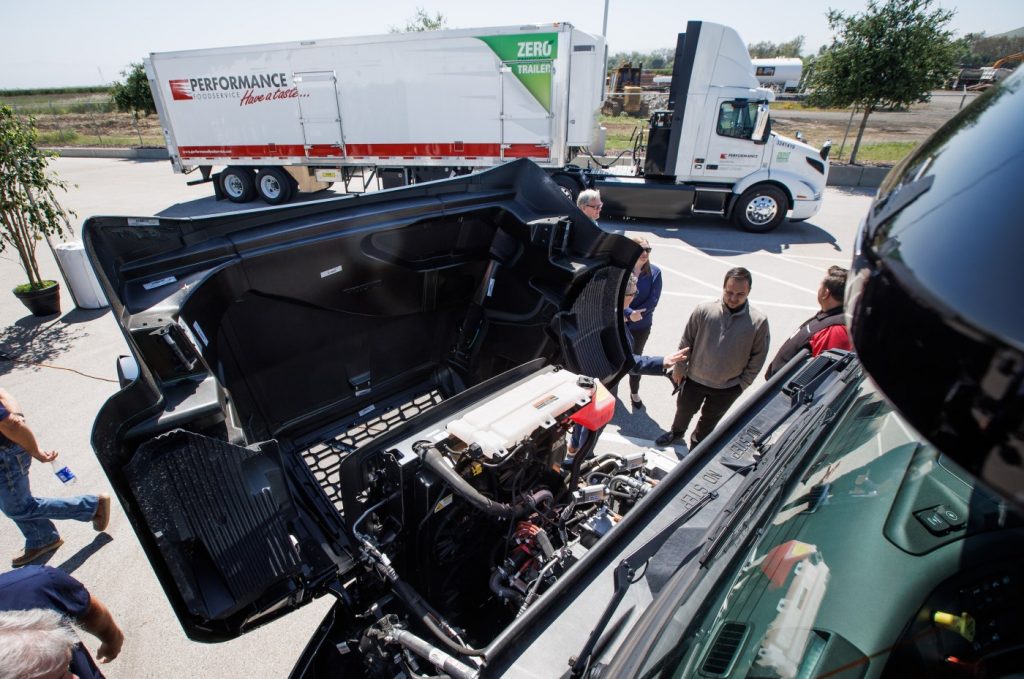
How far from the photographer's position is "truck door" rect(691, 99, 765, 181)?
9.84 meters

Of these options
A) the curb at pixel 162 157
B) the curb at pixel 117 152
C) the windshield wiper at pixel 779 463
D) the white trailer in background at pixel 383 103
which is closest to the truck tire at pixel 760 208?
the white trailer in background at pixel 383 103

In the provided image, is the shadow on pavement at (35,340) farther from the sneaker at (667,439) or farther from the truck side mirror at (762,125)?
the truck side mirror at (762,125)

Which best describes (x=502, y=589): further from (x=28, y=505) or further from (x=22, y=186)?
(x=22, y=186)

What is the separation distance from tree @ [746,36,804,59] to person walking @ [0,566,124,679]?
75.6m

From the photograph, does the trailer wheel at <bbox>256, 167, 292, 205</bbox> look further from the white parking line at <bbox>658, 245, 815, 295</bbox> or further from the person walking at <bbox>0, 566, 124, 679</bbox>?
the person walking at <bbox>0, 566, 124, 679</bbox>

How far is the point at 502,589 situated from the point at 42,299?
779 centimetres

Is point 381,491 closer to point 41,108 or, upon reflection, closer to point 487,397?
point 487,397

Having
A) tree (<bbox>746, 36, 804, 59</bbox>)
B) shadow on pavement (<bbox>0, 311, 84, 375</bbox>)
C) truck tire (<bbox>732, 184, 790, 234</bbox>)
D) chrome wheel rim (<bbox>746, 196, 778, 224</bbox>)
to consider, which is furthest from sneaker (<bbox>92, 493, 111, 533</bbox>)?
tree (<bbox>746, 36, 804, 59</bbox>)

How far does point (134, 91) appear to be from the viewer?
20.9 m

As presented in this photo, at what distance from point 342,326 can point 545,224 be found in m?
1.35

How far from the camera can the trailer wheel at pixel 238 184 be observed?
1284cm

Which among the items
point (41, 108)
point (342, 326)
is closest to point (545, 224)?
point (342, 326)

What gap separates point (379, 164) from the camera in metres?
11.8

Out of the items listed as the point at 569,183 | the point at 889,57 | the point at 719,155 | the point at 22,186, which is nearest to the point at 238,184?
the point at 22,186
